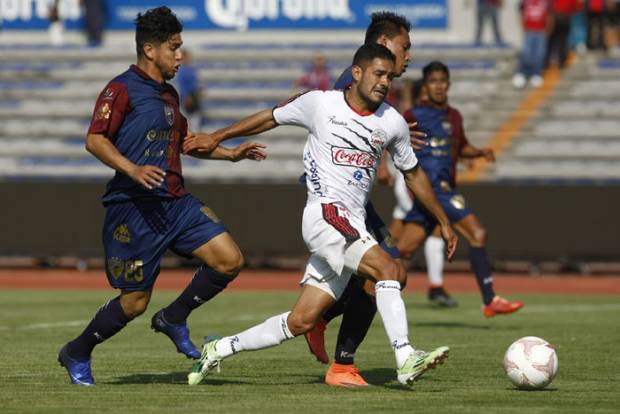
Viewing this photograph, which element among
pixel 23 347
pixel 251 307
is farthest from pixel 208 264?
pixel 251 307

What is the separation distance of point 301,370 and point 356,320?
3.42 feet

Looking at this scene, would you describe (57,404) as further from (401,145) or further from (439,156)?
(439,156)

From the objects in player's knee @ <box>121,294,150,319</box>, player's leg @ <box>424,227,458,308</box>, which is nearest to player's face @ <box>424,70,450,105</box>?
player's leg @ <box>424,227,458,308</box>

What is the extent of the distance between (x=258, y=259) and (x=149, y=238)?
15.2 metres

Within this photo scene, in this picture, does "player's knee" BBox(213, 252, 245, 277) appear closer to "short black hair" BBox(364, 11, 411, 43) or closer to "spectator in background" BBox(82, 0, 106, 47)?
"short black hair" BBox(364, 11, 411, 43)

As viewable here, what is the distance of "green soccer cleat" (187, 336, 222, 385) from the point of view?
945 cm

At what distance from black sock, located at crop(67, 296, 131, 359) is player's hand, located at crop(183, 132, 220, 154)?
111 centimetres

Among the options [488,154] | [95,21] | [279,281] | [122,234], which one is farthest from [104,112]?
[95,21]

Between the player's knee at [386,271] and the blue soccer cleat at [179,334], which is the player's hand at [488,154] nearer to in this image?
→ the blue soccer cleat at [179,334]

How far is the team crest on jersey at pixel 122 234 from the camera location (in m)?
9.58

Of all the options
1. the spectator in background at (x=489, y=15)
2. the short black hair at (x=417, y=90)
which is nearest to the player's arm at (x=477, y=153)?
the short black hair at (x=417, y=90)

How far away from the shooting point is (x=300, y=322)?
9.35m

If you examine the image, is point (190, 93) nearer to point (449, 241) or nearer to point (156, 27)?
point (156, 27)

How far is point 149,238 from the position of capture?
9.59 meters
